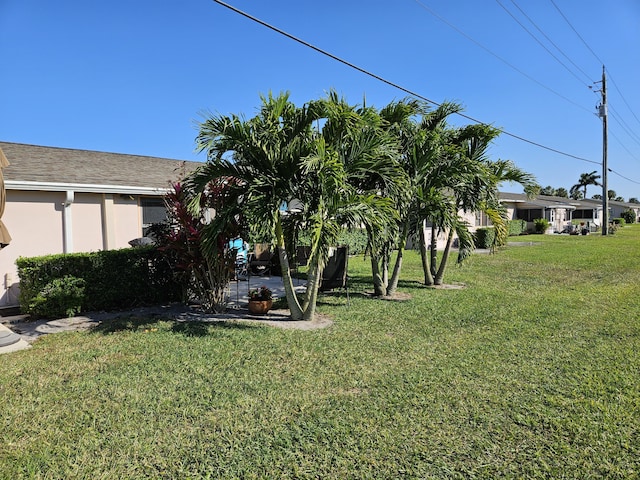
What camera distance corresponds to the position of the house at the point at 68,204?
7617 mm

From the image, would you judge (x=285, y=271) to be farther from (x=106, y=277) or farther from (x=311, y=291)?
(x=106, y=277)

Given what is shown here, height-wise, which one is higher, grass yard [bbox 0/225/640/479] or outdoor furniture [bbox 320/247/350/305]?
outdoor furniture [bbox 320/247/350/305]

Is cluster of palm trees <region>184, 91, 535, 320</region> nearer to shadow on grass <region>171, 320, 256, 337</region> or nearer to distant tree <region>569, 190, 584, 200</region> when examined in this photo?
shadow on grass <region>171, 320, 256, 337</region>

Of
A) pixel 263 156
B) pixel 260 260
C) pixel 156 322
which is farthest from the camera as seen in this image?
pixel 260 260

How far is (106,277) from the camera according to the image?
23.2 feet

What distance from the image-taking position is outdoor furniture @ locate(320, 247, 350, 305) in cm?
846

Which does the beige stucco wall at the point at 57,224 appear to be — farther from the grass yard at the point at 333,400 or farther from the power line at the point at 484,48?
the power line at the point at 484,48

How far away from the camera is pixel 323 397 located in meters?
3.74

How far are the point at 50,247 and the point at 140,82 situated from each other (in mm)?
6097

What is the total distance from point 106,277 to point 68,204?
88.9 inches

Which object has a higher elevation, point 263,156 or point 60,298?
point 263,156

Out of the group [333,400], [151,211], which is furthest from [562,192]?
[333,400]

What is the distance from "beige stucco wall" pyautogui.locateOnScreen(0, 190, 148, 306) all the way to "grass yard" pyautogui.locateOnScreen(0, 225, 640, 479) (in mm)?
3132

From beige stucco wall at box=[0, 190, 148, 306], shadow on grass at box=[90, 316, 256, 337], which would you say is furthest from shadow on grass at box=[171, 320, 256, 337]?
beige stucco wall at box=[0, 190, 148, 306]
